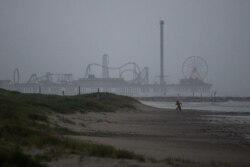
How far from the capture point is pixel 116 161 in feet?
24.1

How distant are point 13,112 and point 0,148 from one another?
7.22 meters

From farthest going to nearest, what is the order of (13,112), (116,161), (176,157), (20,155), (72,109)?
1. (72,109)
2. (13,112)
3. (176,157)
4. (116,161)
5. (20,155)

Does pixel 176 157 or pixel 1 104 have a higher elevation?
pixel 1 104

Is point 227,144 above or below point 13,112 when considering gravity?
below

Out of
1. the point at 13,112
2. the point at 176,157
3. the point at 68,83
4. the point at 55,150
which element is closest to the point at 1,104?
the point at 13,112

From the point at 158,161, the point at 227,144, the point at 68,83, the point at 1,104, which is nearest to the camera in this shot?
the point at 158,161

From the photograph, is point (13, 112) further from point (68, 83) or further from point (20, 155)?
point (68, 83)

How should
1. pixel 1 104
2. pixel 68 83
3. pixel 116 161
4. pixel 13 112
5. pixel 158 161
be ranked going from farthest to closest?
pixel 68 83 < pixel 1 104 < pixel 13 112 < pixel 158 161 < pixel 116 161

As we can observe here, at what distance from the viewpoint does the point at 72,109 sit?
22.8 meters

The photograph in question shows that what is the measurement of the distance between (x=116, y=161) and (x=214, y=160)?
8.95 ft

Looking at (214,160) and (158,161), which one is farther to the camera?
(214,160)

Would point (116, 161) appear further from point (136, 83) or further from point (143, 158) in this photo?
point (136, 83)

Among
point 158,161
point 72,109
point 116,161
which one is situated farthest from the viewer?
point 72,109

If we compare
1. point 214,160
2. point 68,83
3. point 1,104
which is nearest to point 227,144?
point 214,160
